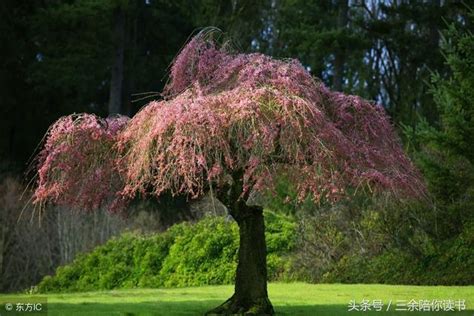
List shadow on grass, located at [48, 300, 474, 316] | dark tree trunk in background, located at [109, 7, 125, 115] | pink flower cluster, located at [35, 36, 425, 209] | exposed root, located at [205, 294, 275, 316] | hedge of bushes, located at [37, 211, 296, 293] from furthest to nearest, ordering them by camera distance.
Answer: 1. dark tree trunk in background, located at [109, 7, 125, 115]
2. hedge of bushes, located at [37, 211, 296, 293]
3. shadow on grass, located at [48, 300, 474, 316]
4. exposed root, located at [205, 294, 275, 316]
5. pink flower cluster, located at [35, 36, 425, 209]

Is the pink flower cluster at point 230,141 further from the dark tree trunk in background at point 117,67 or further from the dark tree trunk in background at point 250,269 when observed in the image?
the dark tree trunk in background at point 117,67

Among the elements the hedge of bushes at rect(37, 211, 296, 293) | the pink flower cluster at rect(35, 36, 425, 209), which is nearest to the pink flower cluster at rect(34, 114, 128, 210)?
the pink flower cluster at rect(35, 36, 425, 209)

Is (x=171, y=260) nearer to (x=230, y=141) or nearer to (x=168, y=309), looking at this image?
(x=168, y=309)

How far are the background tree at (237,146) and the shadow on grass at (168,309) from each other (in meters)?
0.70

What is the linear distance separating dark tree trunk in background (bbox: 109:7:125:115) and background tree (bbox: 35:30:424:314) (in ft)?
56.2

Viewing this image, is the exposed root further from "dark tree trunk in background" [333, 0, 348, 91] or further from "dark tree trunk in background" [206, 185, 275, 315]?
"dark tree trunk in background" [333, 0, 348, 91]

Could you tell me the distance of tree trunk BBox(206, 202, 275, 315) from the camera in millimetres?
9727

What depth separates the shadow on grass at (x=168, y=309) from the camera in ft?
32.5

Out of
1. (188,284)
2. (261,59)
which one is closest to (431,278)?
(188,284)

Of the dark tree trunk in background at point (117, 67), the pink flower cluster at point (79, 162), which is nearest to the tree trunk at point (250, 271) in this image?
the pink flower cluster at point (79, 162)

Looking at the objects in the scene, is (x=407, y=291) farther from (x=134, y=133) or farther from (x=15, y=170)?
(x=15, y=170)

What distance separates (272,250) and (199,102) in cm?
1017

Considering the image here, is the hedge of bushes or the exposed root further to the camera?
the hedge of bushes

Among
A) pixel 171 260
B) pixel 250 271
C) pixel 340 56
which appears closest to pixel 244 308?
pixel 250 271
